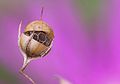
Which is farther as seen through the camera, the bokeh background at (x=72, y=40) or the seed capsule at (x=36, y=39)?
the bokeh background at (x=72, y=40)

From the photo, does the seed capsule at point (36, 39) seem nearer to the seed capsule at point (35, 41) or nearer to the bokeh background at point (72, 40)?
the seed capsule at point (35, 41)

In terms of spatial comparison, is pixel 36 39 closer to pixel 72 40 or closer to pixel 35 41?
pixel 35 41

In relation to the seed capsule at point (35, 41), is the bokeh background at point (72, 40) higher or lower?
higher

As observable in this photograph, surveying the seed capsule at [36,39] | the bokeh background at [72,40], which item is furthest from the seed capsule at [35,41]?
the bokeh background at [72,40]

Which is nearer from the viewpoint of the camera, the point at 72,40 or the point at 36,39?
the point at 36,39

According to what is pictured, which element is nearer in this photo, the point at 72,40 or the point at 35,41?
the point at 35,41

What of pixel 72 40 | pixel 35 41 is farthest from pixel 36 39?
pixel 72 40

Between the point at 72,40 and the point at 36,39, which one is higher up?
the point at 72,40

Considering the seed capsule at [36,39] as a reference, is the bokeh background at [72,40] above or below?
above

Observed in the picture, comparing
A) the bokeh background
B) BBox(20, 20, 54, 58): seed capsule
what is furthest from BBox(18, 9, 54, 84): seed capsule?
the bokeh background

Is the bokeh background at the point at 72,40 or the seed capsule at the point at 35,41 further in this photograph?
the bokeh background at the point at 72,40
